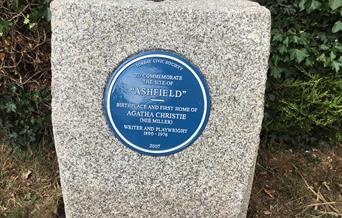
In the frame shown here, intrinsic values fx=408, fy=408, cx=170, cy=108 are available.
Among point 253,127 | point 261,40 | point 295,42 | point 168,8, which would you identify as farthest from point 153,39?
point 295,42

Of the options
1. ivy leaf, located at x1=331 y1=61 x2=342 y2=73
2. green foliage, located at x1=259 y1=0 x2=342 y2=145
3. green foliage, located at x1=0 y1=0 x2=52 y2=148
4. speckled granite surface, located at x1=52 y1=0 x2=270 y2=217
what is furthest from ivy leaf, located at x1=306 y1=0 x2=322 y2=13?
green foliage, located at x1=0 y1=0 x2=52 y2=148

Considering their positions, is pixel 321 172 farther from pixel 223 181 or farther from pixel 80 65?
pixel 80 65

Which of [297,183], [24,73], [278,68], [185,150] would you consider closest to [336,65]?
[278,68]

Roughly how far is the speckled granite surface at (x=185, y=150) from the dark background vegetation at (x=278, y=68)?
66 centimetres

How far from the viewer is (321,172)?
3.00 m

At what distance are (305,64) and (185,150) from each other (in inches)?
45.6

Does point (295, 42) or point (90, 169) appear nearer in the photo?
point (90, 169)

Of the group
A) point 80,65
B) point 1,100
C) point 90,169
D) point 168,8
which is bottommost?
point 1,100

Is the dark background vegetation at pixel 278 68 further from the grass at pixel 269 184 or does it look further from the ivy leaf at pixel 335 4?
the grass at pixel 269 184

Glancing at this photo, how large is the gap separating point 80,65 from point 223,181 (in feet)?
3.05

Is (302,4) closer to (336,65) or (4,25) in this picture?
(336,65)

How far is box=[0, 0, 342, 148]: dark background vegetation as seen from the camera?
2594 mm

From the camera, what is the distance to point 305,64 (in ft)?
8.91

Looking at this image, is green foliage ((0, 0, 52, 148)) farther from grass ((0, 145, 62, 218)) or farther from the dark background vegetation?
grass ((0, 145, 62, 218))
